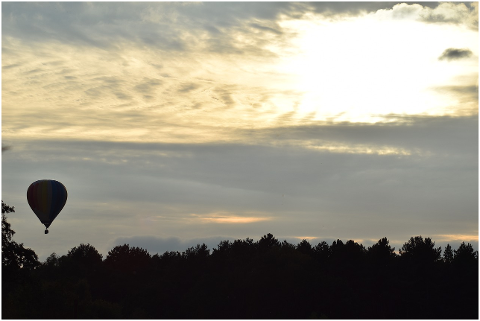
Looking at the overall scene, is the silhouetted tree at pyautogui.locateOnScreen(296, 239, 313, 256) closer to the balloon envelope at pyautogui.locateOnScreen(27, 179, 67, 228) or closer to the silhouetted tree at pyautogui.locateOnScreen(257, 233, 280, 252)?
the silhouetted tree at pyautogui.locateOnScreen(257, 233, 280, 252)

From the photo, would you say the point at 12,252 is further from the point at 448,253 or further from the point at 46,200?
the point at 448,253

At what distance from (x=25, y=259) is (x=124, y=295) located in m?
90.0

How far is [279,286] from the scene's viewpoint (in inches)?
4769

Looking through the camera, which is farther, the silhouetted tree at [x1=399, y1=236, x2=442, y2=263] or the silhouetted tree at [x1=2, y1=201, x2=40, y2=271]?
the silhouetted tree at [x1=399, y1=236, x2=442, y2=263]

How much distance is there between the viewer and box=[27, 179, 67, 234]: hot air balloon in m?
86.8

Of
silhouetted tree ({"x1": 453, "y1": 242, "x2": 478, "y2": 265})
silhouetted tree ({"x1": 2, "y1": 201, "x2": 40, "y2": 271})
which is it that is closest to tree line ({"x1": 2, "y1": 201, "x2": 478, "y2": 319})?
silhouetted tree ({"x1": 453, "y1": 242, "x2": 478, "y2": 265})

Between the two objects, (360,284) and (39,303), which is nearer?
(39,303)

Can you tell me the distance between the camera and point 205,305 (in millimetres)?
122438

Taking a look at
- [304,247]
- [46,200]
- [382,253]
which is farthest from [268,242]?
[46,200]

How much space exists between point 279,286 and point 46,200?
173 ft

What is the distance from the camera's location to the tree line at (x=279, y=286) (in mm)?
102375

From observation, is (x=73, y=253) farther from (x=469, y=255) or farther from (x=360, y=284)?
(x=469, y=255)

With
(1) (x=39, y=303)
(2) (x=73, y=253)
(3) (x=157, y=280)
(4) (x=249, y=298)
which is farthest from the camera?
(2) (x=73, y=253)

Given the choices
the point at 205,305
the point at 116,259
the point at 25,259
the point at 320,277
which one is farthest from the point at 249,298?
the point at 25,259
